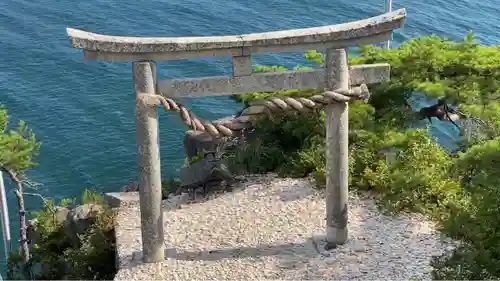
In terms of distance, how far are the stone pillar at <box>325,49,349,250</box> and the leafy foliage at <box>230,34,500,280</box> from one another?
1.47 m

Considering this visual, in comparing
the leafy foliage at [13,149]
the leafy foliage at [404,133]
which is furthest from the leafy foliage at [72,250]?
the leafy foliage at [404,133]

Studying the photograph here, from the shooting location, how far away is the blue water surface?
1931cm

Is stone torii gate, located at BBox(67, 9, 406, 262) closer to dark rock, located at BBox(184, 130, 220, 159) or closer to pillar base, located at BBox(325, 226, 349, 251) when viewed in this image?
pillar base, located at BBox(325, 226, 349, 251)

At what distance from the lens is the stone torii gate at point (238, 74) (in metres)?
8.41

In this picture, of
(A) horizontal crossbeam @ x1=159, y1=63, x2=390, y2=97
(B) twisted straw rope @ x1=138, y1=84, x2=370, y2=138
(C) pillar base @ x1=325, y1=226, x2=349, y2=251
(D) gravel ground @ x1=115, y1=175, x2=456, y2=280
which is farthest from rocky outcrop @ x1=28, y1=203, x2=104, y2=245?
(C) pillar base @ x1=325, y1=226, x2=349, y2=251

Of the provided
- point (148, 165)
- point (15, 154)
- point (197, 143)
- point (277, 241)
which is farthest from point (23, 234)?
point (277, 241)

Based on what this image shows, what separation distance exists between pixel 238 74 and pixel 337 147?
1603 mm

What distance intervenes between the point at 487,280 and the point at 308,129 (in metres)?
6.04

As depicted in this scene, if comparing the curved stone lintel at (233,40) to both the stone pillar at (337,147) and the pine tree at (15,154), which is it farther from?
the pine tree at (15,154)

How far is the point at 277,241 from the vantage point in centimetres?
1028

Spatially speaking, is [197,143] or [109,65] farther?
[109,65]

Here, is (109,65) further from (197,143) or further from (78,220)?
(78,220)

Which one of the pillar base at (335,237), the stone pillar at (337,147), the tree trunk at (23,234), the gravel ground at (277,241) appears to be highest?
the stone pillar at (337,147)

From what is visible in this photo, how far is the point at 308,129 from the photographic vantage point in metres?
12.4
